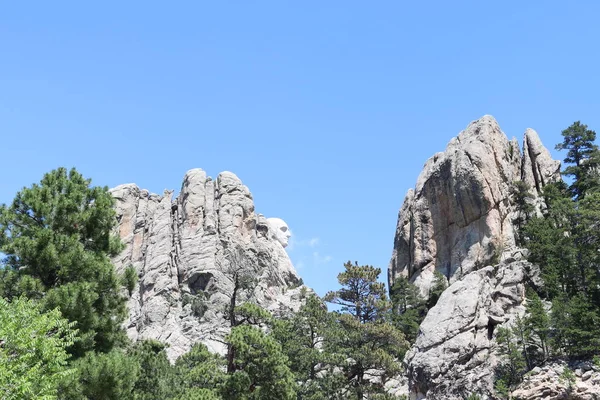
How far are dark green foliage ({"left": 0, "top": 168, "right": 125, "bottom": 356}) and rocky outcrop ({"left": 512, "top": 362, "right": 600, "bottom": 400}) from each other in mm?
24652

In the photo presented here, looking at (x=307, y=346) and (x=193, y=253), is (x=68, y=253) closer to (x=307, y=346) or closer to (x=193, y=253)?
(x=307, y=346)

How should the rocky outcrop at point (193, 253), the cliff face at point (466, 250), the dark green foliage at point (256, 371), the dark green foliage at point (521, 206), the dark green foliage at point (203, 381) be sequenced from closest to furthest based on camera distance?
the dark green foliage at point (203, 381) → the dark green foliage at point (256, 371) → the cliff face at point (466, 250) → the dark green foliage at point (521, 206) → the rocky outcrop at point (193, 253)

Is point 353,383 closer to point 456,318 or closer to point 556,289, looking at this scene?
point 456,318

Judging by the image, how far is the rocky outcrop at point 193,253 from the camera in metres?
68.0

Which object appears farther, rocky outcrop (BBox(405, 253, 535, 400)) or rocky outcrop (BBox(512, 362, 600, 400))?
rocky outcrop (BBox(405, 253, 535, 400))

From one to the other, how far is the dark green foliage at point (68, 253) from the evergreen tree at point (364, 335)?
2080 centimetres

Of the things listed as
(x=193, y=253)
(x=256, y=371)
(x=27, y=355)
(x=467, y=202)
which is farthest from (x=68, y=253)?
(x=193, y=253)

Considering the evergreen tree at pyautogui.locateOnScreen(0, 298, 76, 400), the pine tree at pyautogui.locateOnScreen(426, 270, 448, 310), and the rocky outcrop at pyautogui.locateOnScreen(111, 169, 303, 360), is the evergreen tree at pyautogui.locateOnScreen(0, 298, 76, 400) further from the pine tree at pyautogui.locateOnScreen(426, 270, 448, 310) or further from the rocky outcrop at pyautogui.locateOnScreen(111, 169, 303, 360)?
the rocky outcrop at pyautogui.locateOnScreen(111, 169, 303, 360)

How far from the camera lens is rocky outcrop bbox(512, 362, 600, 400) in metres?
32.2

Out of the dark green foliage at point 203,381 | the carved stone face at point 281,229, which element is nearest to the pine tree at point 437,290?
the dark green foliage at point 203,381

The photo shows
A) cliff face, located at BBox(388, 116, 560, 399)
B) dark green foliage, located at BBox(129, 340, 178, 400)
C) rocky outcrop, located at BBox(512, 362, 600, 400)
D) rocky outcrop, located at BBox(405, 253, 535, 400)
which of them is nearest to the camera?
dark green foliage, located at BBox(129, 340, 178, 400)

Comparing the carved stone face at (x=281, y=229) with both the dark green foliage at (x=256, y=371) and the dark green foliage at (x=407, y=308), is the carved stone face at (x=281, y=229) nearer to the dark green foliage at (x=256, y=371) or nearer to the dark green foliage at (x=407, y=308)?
the dark green foliage at (x=407, y=308)

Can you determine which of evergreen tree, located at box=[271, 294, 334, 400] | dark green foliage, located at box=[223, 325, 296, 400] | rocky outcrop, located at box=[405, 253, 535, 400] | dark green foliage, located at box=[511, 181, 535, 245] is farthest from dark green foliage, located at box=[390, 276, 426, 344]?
dark green foliage, located at box=[223, 325, 296, 400]

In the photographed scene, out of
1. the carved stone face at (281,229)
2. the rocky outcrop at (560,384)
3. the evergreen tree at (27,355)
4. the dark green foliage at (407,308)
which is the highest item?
the carved stone face at (281,229)
